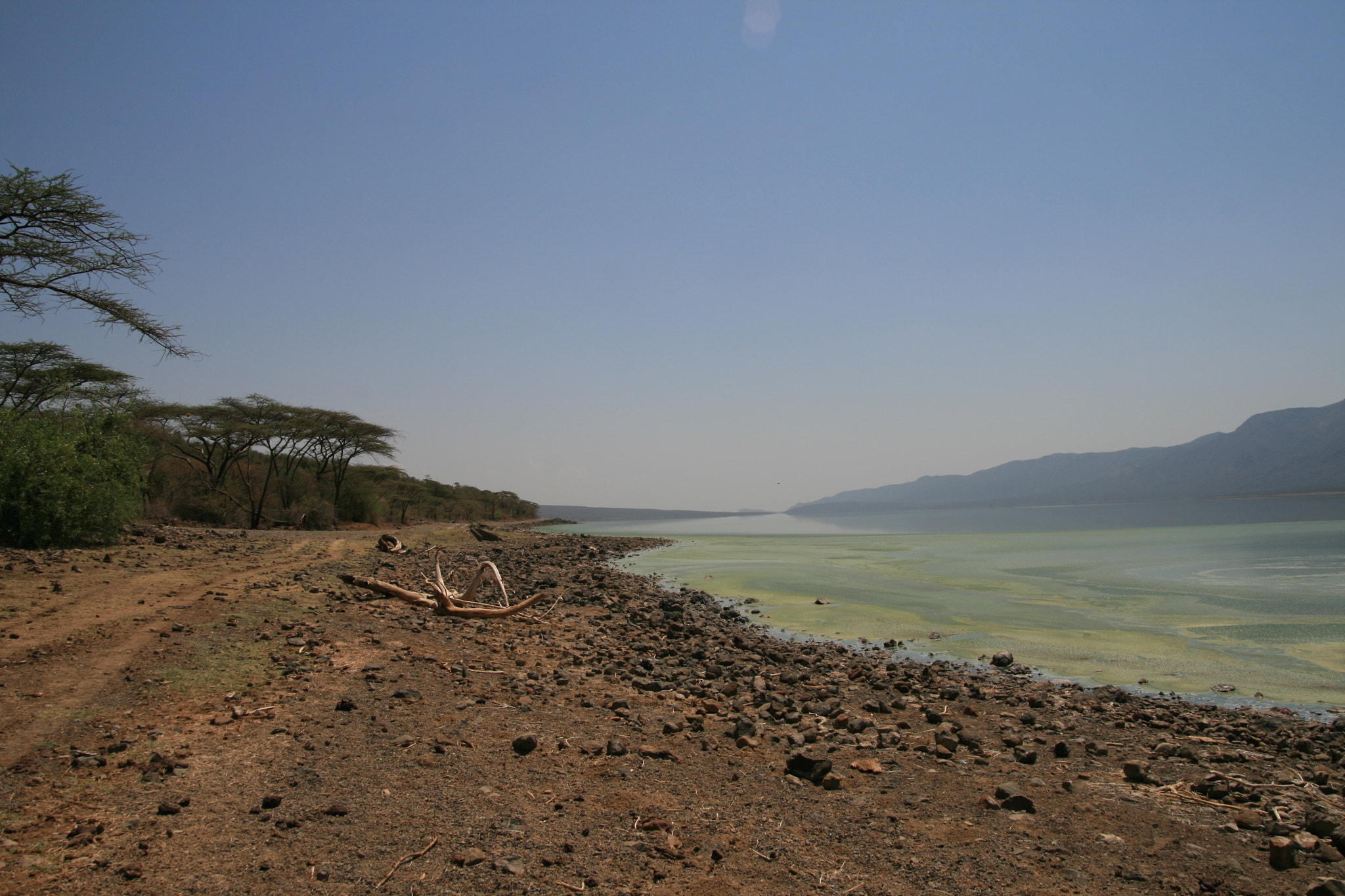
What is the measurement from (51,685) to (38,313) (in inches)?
270

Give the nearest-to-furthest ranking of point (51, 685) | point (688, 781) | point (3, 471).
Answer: point (688, 781) < point (51, 685) < point (3, 471)

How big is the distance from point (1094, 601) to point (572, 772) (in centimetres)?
1615

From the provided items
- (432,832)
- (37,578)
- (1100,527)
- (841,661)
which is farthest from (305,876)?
(1100,527)

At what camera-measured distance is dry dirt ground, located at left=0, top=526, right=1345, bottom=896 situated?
330cm

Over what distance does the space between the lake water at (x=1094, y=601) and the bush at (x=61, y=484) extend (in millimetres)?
13072

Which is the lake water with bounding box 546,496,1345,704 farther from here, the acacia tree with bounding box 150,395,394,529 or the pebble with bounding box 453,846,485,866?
the acacia tree with bounding box 150,395,394,529

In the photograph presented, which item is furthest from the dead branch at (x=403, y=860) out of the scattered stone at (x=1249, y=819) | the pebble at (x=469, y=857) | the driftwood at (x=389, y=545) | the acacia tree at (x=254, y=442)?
the acacia tree at (x=254, y=442)

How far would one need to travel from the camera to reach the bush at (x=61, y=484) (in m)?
11.5

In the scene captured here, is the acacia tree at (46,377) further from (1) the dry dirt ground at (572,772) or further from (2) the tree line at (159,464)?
(1) the dry dirt ground at (572,772)

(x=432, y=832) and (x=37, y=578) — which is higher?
(x=37, y=578)

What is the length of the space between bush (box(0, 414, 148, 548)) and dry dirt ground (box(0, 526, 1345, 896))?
3.54 m

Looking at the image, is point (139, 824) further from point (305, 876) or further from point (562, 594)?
point (562, 594)

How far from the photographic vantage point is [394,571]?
1562cm

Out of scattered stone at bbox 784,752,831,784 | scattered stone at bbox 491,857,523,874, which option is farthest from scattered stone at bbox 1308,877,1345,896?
scattered stone at bbox 491,857,523,874
